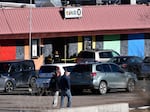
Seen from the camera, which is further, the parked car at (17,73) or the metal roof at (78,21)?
the metal roof at (78,21)

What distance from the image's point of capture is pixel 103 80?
29.1 m

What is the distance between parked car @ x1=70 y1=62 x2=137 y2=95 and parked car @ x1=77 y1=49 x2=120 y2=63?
384 inches

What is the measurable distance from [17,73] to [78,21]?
11.5 meters

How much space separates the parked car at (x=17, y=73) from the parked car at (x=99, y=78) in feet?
13.8

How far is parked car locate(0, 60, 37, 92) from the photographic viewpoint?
32281mm

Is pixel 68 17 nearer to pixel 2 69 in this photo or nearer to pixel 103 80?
pixel 2 69

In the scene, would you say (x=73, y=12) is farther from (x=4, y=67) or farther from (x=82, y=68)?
(x=82, y=68)

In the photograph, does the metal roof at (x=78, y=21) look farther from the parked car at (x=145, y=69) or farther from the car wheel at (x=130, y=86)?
the car wheel at (x=130, y=86)

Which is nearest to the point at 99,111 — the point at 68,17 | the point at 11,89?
the point at 11,89

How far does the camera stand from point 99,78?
1134 inches

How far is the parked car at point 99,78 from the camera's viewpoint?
94.1ft

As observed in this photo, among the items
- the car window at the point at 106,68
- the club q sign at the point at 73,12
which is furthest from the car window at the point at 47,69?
the club q sign at the point at 73,12

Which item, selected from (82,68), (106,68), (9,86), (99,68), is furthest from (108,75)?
(9,86)

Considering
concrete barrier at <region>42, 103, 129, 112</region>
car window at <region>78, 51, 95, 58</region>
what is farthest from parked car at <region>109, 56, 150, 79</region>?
concrete barrier at <region>42, 103, 129, 112</region>
